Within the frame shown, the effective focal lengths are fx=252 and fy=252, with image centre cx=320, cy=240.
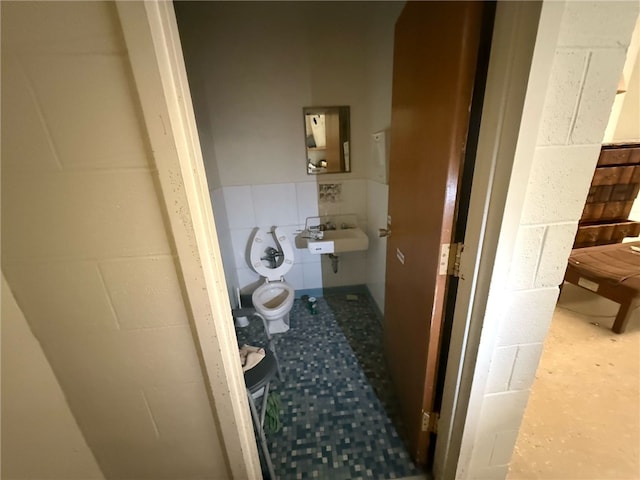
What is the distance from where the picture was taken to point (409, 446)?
1.17 m

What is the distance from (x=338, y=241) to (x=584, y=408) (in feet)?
5.48

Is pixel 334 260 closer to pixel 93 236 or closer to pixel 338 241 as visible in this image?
pixel 338 241

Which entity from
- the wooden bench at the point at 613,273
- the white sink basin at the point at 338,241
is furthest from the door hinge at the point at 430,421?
the wooden bench at the point at 613,273

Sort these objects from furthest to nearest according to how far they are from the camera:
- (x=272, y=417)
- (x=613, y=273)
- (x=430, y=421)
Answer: (x=613, y=273) < (x=272, y=417) < (x=430, y=421)

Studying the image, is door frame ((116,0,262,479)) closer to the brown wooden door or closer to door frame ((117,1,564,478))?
door frame ((117,1,564,478))

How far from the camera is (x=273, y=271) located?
206 cm

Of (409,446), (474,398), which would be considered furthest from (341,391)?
(474,398)

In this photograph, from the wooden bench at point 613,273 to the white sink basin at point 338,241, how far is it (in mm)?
1596

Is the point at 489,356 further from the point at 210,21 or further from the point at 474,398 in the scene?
the point at 210,21

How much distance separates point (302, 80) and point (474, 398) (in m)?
2.14

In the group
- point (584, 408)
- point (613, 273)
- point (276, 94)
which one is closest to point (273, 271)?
point (276, 94)

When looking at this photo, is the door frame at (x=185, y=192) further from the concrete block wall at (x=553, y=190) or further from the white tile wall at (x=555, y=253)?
the white tile wall at (x=555, y=253)

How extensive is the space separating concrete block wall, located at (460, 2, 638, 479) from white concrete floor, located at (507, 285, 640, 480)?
1.85ft

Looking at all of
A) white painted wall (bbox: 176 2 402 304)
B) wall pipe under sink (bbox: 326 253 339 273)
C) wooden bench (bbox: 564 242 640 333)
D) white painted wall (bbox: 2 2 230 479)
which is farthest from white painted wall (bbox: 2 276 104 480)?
wooden bench (bbox: 564 242 640 333)
